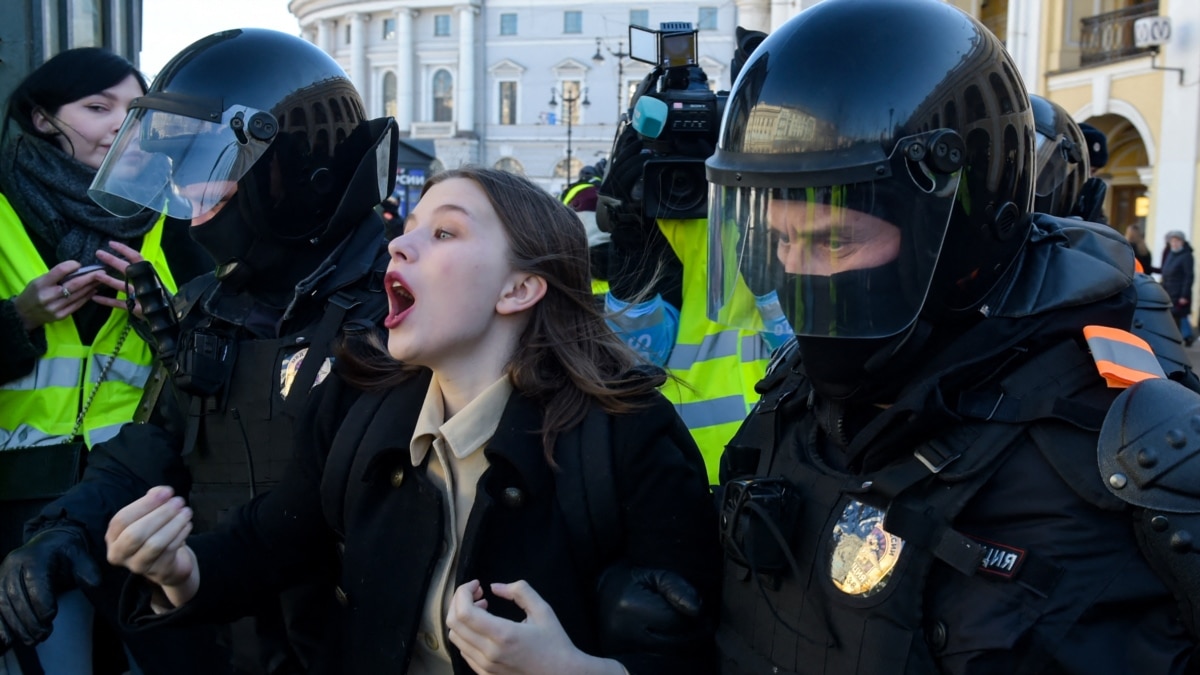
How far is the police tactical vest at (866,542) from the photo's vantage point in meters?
1.46

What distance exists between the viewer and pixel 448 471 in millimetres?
1956

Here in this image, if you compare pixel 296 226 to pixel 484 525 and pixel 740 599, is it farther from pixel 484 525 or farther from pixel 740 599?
pixel 740 599

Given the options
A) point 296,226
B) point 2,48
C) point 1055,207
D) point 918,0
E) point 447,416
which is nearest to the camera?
point 918,0

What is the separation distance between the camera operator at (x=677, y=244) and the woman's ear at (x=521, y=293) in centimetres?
68

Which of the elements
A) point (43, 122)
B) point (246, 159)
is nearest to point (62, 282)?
point (43, 122)

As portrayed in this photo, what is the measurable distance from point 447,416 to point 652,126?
1.27m

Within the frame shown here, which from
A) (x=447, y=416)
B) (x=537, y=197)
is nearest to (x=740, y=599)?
(x=447, y=416)

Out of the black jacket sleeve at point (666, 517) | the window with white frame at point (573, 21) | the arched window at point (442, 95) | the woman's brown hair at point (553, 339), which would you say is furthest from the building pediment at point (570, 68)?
the black jacket sleeve at point (666, 517)

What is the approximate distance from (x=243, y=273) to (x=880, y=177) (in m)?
1.72

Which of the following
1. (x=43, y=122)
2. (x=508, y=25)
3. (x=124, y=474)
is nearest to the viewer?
(x=124, y=474)

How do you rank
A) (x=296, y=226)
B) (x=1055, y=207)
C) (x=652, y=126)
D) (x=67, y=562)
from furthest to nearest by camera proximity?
1. (x=1055, y=207)
2. (x=652, y=126)
3. (x=296, y=226)
4. (x=67, y=562)

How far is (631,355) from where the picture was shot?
2.16 metres

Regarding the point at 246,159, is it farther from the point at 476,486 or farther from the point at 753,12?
the point at 753,12

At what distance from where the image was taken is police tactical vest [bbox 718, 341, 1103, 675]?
146cm
